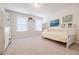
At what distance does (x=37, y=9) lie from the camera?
1.96m

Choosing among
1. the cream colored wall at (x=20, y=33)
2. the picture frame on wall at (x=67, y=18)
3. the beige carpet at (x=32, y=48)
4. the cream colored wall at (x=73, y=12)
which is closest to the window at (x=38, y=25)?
the cream colored wall at (x=20, y=33)

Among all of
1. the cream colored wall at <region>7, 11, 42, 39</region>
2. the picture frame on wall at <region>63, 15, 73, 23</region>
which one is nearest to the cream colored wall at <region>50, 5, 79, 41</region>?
the picture frame on wall at <region>63, 15, 73, 23</region>

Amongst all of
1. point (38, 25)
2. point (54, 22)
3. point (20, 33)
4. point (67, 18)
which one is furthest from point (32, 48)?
point (67, 18)

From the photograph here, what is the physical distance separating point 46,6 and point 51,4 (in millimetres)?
115

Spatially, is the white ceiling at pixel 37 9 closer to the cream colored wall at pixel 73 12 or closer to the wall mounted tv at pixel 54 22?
the cream colored wall at pixel 73 12

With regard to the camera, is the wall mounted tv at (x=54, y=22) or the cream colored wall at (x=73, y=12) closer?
the cream colored wall at (x=73, y=12)

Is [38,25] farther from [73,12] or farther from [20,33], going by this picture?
[73,12]

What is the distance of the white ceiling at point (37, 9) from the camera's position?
187 centimetres

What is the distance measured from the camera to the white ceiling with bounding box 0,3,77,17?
1.87 m

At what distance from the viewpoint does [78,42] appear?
1.96 metres

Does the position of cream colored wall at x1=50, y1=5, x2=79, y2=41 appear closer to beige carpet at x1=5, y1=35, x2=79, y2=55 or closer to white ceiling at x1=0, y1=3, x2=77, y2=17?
white ceiling at x1=0, y1=3, x2=77, y2=17
